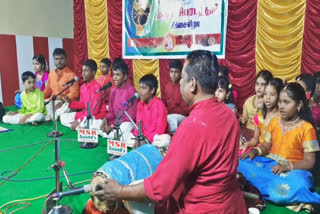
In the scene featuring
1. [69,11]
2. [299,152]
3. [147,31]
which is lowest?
[299,152]

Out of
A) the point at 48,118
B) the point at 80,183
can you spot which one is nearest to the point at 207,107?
the point at 80,183

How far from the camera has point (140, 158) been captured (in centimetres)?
156

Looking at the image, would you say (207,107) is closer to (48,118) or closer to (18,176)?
(18,176)

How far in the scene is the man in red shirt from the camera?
0.98 meters

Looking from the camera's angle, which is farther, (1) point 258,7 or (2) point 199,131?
(1) point 258,7

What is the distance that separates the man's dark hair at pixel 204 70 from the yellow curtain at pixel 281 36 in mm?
2724

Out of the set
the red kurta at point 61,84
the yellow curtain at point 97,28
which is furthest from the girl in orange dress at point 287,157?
the yellow curtain at point 97,28

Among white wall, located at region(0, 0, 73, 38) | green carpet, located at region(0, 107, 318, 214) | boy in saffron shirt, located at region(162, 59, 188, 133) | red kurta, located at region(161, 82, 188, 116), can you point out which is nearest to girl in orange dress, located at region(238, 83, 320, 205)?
green carpet, located at region(0, 107, 318, 214)

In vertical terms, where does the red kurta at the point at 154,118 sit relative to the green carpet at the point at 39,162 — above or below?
above

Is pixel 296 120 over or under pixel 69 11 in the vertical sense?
under

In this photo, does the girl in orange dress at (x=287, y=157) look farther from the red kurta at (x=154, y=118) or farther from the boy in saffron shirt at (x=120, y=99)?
the boy in saffron shirt at (x=120, y=99)

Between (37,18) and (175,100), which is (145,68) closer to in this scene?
(175,100)

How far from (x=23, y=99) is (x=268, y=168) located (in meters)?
3.42

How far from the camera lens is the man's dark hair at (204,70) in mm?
1074
